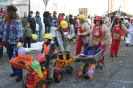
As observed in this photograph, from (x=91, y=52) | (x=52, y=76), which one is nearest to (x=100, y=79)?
(x=91, y=52)

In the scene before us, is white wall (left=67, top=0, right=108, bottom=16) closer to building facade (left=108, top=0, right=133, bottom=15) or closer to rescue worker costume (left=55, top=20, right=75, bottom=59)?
building facade (left=108, top=0, right=133, bottom=15)

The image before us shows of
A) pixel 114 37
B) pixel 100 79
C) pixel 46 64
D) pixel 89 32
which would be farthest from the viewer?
pixel 114 37

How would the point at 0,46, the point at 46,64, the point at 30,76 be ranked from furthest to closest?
the point at 0,46
the point at 46,64
the point at 30,76

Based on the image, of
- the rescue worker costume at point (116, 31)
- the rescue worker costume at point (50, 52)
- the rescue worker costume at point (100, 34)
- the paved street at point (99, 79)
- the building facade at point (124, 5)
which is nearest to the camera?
the rescue worker costume at point (50, 52)

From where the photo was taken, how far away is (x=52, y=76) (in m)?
6.51

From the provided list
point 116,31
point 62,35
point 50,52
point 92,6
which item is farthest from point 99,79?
point 92,6

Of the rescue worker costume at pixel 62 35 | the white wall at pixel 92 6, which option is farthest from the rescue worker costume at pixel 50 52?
the white wall at pixel 92 6

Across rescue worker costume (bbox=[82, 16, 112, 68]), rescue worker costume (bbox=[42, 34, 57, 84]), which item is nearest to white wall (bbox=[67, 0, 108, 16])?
rescue worker costume (bbox=[82, 16, 112, 68])

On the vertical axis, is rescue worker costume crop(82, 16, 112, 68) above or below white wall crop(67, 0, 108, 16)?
below

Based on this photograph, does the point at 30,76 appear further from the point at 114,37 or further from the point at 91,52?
the point at 114,37

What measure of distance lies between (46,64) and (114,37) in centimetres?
515

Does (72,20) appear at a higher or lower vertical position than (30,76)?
higher

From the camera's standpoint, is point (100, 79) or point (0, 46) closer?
point (100, 79)

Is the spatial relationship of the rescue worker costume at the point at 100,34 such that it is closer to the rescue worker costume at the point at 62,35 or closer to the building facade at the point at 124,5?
the rescue worker costume at the point at 62,35
